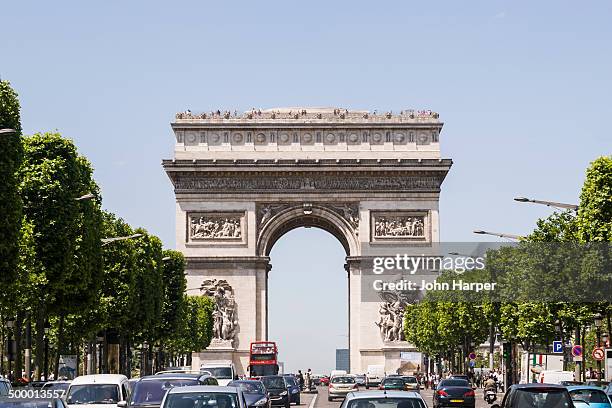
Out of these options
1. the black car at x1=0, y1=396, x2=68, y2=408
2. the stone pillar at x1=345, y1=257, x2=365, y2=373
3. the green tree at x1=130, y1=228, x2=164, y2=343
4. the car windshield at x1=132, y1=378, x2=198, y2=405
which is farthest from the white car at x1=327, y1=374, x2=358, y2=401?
the black car at x1=0, y1=396, x2=68, y2=408

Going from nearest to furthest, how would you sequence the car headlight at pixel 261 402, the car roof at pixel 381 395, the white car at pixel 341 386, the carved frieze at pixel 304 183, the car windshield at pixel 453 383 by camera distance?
the car roof at pixel 381 395
the car headlight at pixel 261 402
the car windshield at pixel 453 383
the white car at pixel 341 386
the carved frieze at pixel 304 183

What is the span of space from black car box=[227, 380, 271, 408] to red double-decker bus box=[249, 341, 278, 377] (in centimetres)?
5555

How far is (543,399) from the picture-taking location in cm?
3600

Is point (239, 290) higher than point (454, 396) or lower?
higher

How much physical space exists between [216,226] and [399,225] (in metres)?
16.4

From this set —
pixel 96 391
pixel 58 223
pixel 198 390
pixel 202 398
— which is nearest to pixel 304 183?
pixel 58 223

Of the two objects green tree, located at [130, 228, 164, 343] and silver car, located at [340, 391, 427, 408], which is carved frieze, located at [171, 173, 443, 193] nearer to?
green tree, located at [130, 228, 164, 343]

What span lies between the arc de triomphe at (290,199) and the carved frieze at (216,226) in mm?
89

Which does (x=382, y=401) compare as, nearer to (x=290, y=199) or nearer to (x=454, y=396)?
(x=454, y=396)

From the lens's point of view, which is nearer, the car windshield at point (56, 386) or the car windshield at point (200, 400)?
the car windshield at point (200, 400)

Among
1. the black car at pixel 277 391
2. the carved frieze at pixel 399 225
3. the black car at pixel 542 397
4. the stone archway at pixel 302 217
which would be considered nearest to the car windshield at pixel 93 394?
the black car at pixel 542 397

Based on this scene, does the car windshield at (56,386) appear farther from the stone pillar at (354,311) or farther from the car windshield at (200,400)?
the stone pillar at (354,311)

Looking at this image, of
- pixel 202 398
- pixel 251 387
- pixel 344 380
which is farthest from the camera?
pixel 344 380

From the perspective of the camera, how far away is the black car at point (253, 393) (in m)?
49.7
